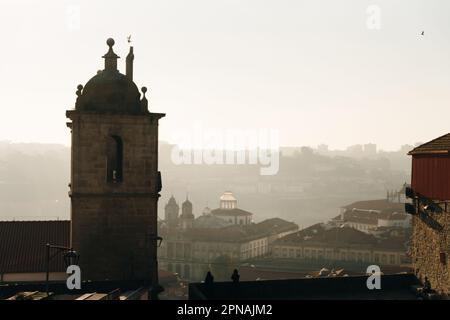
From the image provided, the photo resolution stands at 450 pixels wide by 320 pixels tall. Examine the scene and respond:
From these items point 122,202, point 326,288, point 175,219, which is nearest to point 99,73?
point 122,202

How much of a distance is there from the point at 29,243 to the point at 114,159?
5359 mm

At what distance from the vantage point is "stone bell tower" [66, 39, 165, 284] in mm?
19734

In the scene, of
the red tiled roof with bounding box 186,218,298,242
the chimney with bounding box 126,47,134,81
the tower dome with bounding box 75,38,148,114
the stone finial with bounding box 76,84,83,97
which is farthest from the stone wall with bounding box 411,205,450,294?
the red tiled roof with bounding box 186,218,298,242

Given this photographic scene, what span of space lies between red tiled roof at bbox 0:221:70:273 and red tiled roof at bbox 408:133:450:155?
12573 mm

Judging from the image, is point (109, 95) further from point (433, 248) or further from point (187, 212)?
point (187, 212)

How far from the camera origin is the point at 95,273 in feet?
65.2

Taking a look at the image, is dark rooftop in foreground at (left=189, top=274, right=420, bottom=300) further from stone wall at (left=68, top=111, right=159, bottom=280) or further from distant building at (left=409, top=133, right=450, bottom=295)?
stone wall at (left=68, top=111, right=159, bottom=280)

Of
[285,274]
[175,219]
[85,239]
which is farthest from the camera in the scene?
[175,219]

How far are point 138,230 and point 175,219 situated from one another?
112m

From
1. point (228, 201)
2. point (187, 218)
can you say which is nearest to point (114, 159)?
point (187, 218)

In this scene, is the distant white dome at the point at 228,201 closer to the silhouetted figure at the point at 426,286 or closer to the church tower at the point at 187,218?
the church tower at the point at 187,218

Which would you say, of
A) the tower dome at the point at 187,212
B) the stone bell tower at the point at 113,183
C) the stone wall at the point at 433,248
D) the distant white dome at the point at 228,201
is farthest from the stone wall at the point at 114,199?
the distant white dome at the point at 228,201
